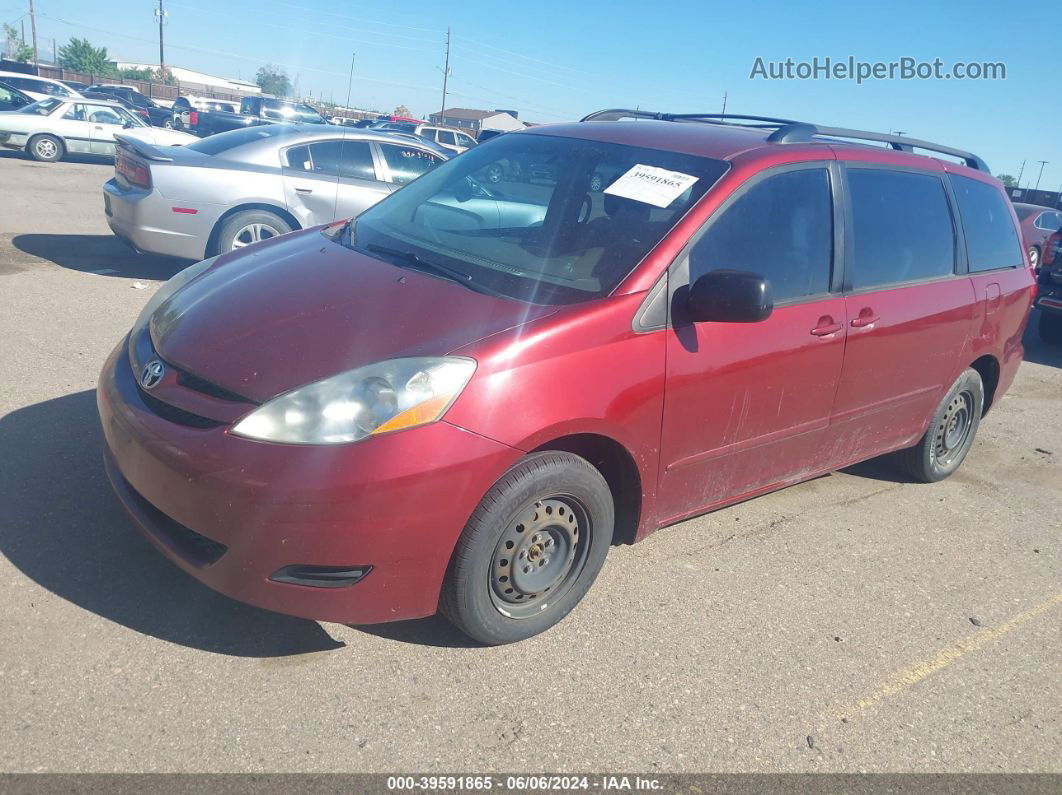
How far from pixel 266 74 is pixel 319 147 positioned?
120025 mm

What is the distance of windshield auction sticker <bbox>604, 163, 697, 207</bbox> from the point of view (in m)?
3.51

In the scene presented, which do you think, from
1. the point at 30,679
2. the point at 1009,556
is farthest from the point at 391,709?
the point at 1009,556

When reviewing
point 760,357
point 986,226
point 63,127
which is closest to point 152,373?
point 760,357

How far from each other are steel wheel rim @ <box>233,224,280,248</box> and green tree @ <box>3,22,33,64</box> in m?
80.9

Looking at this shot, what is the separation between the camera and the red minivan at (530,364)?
2670mm

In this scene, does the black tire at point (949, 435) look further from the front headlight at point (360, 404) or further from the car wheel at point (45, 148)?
the car wheel at point (45, 148)

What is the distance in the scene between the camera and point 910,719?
304cm

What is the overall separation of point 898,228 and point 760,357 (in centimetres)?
139

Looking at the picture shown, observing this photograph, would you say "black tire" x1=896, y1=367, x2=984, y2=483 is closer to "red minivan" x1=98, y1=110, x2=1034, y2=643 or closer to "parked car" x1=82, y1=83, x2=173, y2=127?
"red minivan" x1=98, y1=110, x2=1034, y2=643

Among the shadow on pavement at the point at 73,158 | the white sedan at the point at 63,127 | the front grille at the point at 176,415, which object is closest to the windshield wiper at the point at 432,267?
the front grille at the point at 176,415

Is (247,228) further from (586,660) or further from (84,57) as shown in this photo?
(84,57)

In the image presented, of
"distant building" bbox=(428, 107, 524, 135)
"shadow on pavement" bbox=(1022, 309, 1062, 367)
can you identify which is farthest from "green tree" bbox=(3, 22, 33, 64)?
"shadow on pavement" bbox=(1022, 309, 1062, 367)

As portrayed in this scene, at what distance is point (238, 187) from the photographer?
311 inches

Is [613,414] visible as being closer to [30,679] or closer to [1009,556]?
[30,679]
